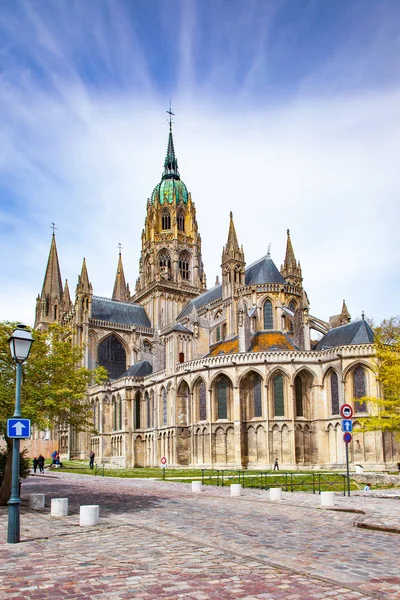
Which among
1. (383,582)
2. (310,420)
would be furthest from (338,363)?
(383,582)

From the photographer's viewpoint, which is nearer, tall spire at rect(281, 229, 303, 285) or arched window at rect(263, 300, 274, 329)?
arched window at rect(263, 300, 274, 329)

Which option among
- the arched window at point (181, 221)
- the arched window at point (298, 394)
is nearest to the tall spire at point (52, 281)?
the arched window at point (181, 221)

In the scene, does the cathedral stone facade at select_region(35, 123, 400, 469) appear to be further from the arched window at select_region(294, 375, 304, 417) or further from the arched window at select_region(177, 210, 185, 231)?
the arched window at select_region(177, 210, 185, 231)

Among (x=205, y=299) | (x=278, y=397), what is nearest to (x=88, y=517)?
(x=278, y=397)

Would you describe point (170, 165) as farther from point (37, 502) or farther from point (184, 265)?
point (37, 502)

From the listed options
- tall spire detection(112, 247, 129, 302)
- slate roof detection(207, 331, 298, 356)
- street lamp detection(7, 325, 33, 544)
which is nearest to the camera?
street lamp detection(7, 325, 33, 544)

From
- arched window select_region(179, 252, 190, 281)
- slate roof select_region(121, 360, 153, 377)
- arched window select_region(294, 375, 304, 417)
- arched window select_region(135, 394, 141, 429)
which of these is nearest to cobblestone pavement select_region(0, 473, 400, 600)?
arched window select_region(294, 375, 304, 417)

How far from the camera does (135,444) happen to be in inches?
2329

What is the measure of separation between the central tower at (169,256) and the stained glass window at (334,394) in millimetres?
34265

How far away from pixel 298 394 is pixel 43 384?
31.2 metres

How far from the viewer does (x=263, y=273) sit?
2286 inches

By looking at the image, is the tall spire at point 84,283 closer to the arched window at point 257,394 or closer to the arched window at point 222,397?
the arched window at point 222,397

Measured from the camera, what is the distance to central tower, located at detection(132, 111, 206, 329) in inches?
3103

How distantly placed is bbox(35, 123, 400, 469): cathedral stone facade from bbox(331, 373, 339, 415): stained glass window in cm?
11
